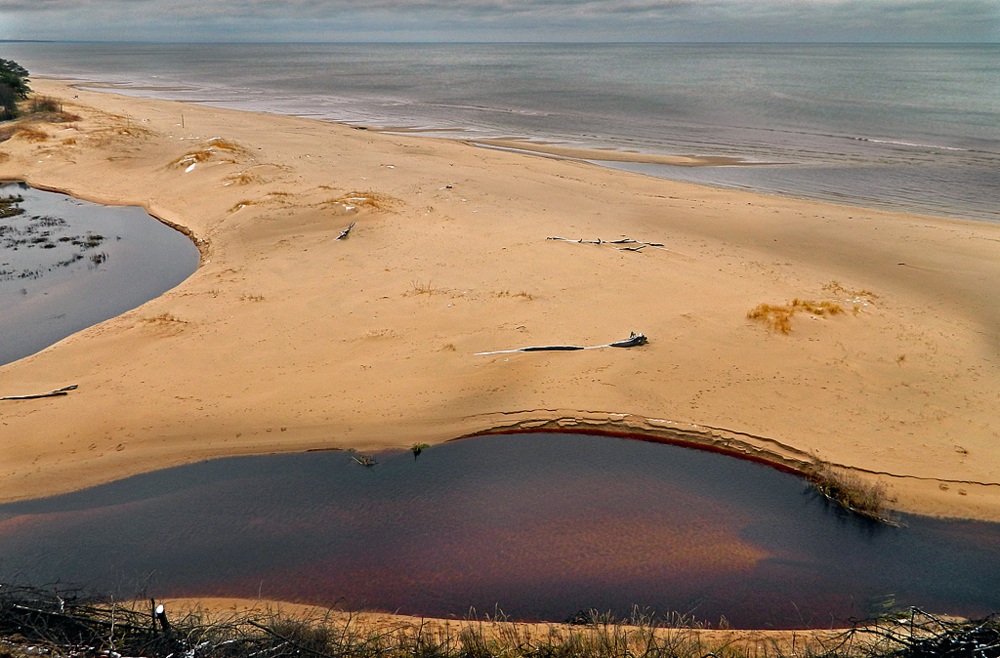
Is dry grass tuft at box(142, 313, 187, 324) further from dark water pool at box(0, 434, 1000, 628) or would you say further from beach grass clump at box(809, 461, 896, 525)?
beach grass clump at box(809, 461, 896, 525)

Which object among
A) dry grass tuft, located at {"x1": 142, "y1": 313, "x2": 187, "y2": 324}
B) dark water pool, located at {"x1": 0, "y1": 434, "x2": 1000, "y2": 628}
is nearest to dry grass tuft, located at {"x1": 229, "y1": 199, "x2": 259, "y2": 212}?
dry grass tuft, located at {"x1": 142, "y1": 313, "x2": 187, "y2": 324}

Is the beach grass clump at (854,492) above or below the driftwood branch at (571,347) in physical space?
below

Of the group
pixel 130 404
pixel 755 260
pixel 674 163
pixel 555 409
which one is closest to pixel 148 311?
pixel 130 404

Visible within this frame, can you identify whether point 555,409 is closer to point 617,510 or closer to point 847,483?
point 617,510

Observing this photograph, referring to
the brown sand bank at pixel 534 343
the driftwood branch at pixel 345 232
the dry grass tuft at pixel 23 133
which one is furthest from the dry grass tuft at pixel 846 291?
the dry grass tuft at pixel 23 133

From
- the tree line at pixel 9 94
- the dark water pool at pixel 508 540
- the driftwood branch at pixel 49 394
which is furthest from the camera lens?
the tree line at pixel 9 94

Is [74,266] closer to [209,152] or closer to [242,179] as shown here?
[242,179]

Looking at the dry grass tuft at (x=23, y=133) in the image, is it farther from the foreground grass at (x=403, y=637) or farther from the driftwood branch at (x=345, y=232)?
the foreground grass at (x=403, y=637)
